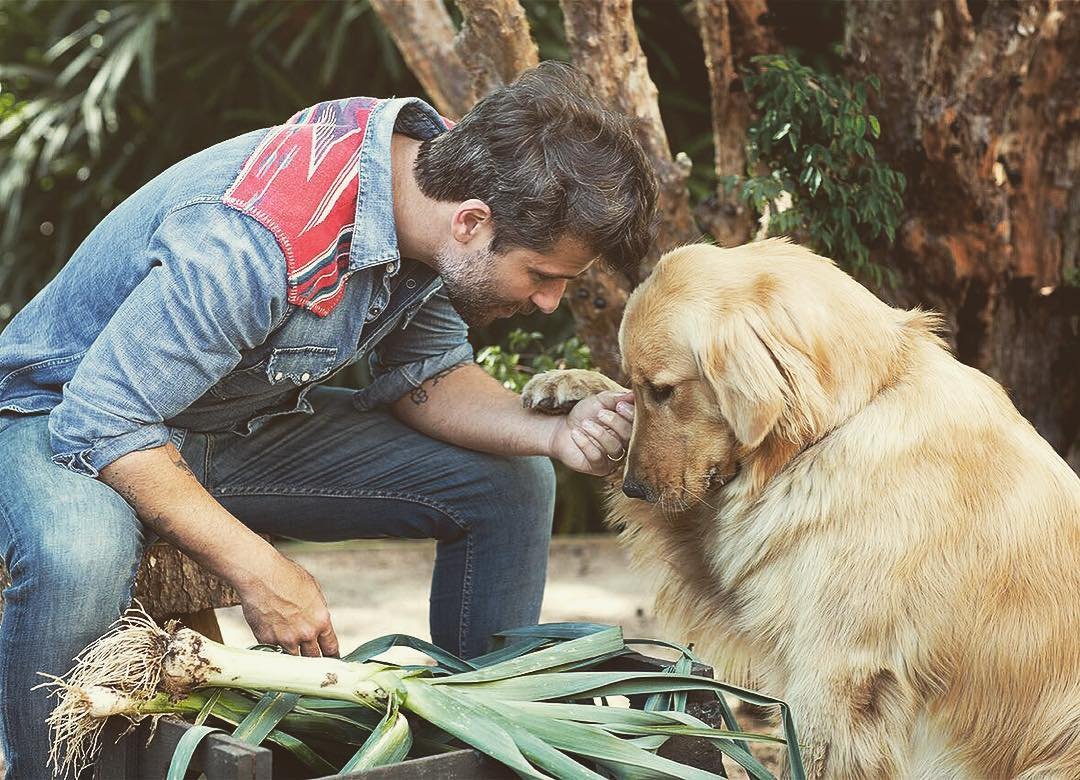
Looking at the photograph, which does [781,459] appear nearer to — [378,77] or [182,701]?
[182,701]

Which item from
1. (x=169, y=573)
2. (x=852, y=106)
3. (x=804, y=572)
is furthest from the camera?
(x=852, y=106)

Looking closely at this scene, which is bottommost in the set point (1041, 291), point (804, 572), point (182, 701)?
point (1041, 291)

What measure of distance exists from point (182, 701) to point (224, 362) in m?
0.61

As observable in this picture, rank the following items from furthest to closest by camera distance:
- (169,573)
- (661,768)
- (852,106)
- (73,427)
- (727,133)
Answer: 1. (727,133)
2. (852,106)
3. (169,573)
4. (73,427)
5. (661,768)

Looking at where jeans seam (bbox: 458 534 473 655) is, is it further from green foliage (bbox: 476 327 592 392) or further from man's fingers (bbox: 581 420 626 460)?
green foliage (bbox: 476 327 592 392)

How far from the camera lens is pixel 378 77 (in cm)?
638

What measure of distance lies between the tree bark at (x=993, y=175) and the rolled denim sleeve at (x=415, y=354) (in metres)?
1.52

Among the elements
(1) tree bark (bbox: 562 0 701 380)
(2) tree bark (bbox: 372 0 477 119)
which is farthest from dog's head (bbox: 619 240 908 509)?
(2) tree bark (bbox: 372 0 477 119)

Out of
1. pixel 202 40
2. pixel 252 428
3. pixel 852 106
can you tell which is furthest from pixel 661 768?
pixel 202 40

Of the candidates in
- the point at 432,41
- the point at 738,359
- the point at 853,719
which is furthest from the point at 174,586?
the point at 432,41

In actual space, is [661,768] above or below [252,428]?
below

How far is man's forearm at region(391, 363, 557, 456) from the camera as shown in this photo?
8.85 ft

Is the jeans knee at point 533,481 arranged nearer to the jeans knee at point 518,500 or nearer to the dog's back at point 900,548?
the jeans knee at point 518,500

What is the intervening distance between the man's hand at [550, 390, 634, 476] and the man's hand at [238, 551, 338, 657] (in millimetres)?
681
